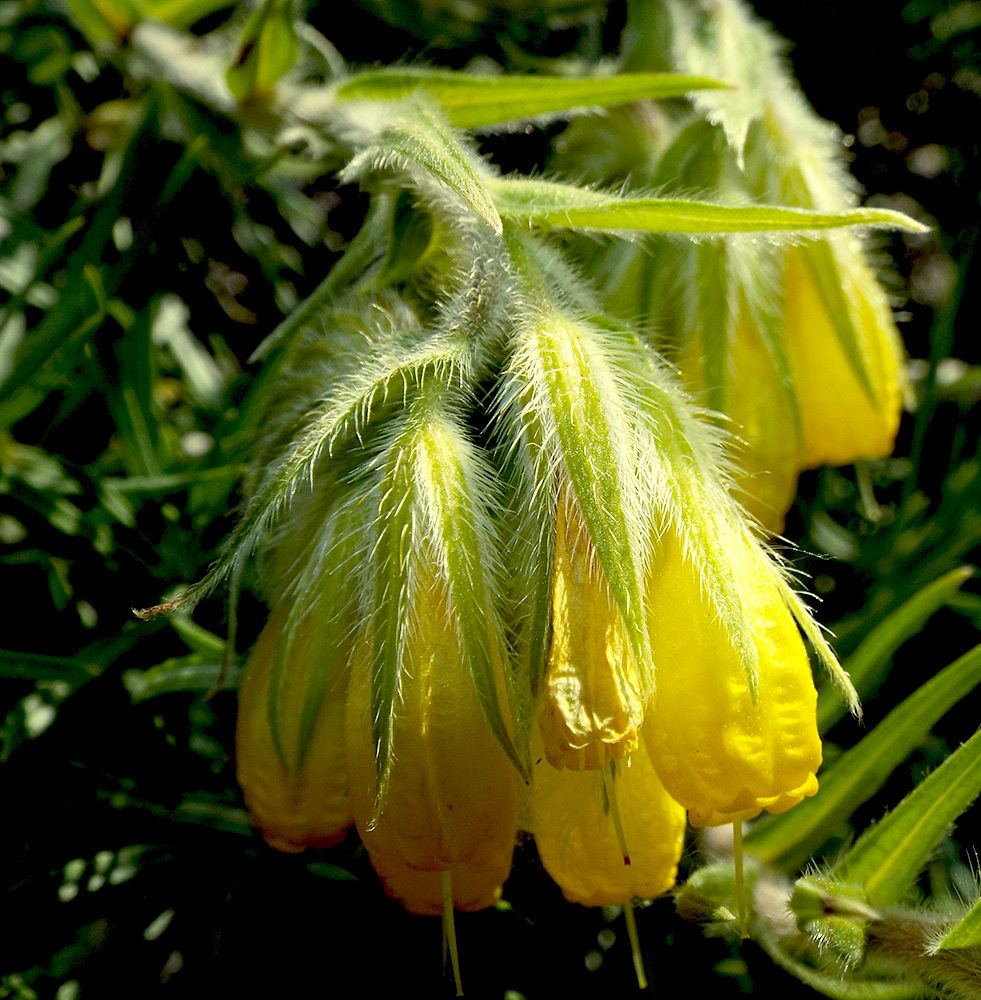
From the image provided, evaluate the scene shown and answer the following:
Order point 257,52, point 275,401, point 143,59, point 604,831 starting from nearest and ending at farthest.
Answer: point 604,831
point 275,401
point 257,52
point 143,59

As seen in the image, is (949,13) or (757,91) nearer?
(757,91)

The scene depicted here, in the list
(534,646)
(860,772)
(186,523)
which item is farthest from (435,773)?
(186,523)

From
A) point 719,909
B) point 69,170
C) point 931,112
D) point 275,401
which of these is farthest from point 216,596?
point 931,112

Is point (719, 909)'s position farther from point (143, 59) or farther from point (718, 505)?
point (143, 59)

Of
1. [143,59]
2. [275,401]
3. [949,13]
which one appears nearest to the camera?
[275,401]

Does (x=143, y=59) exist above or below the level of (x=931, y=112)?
above

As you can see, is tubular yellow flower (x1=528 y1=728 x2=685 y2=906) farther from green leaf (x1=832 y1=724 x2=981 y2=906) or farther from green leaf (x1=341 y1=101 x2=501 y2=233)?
green leaf (x1=341 y1=101 x2=501 y2=233)

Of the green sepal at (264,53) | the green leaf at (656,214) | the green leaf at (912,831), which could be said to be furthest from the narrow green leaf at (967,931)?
the green sepal at (264,53)

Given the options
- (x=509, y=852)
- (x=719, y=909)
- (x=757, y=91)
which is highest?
(x=757, y=91)

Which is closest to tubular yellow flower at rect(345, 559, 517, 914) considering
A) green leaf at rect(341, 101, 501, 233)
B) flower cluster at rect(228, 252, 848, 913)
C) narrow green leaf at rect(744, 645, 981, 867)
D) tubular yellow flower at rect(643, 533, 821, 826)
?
flower cluster at rect(228, 252, 848, 913)
